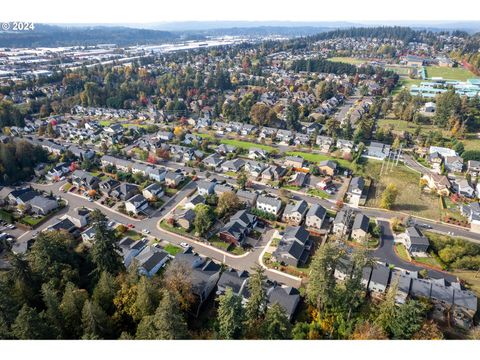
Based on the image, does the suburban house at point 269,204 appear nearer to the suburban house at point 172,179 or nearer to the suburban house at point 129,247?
the suburban house at point 172,179

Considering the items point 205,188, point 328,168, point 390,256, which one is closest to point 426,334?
point 390,256

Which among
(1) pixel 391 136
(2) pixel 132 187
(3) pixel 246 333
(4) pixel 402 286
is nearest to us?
(3) pixel 246 333

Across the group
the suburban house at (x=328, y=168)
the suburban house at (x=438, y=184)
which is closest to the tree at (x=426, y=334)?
the suburban house at (x=438, y=184)

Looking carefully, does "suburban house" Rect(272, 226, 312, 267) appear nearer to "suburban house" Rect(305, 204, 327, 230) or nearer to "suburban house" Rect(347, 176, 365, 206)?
"suburban house" Rect(305, 204, 327, 230)

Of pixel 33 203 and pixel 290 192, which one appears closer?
pixel 33 203

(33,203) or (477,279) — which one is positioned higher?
(33,203)

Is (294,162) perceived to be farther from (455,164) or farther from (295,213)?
(455,164)

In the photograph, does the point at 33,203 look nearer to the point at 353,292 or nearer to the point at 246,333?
the point at 246,333

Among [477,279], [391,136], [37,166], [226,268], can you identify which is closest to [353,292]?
[226,268]
